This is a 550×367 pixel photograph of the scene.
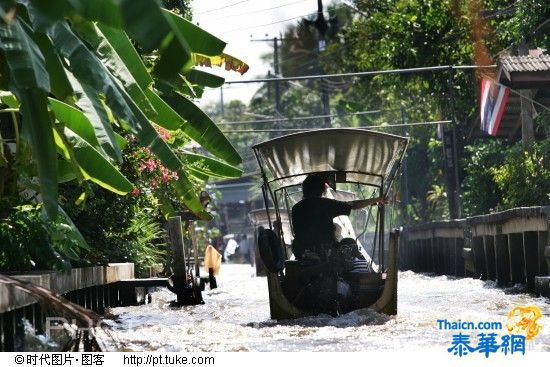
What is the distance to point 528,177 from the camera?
2675 centimetres

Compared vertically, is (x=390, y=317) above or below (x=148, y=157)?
below

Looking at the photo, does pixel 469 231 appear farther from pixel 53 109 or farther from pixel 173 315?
pixel 53 109

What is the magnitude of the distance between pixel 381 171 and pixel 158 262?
6.71 meters

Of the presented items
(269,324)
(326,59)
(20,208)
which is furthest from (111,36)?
(326,59)

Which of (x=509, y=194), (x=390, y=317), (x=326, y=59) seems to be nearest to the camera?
(x=390, y=317)

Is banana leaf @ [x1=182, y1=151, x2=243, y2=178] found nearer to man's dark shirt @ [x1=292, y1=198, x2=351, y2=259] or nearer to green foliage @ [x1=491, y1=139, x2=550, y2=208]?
man's dark shirt @ [x1=292, y1=198, x2=351, y2=259]

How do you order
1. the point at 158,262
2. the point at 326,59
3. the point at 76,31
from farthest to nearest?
the point at 326,59 < the point at 158,262 < the point at 76,31

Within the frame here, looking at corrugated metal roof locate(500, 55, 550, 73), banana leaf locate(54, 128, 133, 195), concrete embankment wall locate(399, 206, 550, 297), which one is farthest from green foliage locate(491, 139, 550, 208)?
banana leaf locate(54, 128, 133, 195)

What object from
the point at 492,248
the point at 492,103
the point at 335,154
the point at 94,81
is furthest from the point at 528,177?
the point at 94,81

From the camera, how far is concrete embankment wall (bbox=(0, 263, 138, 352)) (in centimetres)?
1034

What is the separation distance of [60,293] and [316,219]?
392 cm

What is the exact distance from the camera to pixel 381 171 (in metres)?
17.4

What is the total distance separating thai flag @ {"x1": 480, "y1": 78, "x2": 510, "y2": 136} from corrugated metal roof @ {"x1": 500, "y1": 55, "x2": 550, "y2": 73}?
3.11ft

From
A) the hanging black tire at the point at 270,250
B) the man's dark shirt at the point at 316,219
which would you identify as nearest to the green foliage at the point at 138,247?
the hanging black tire at the point at 270,250
